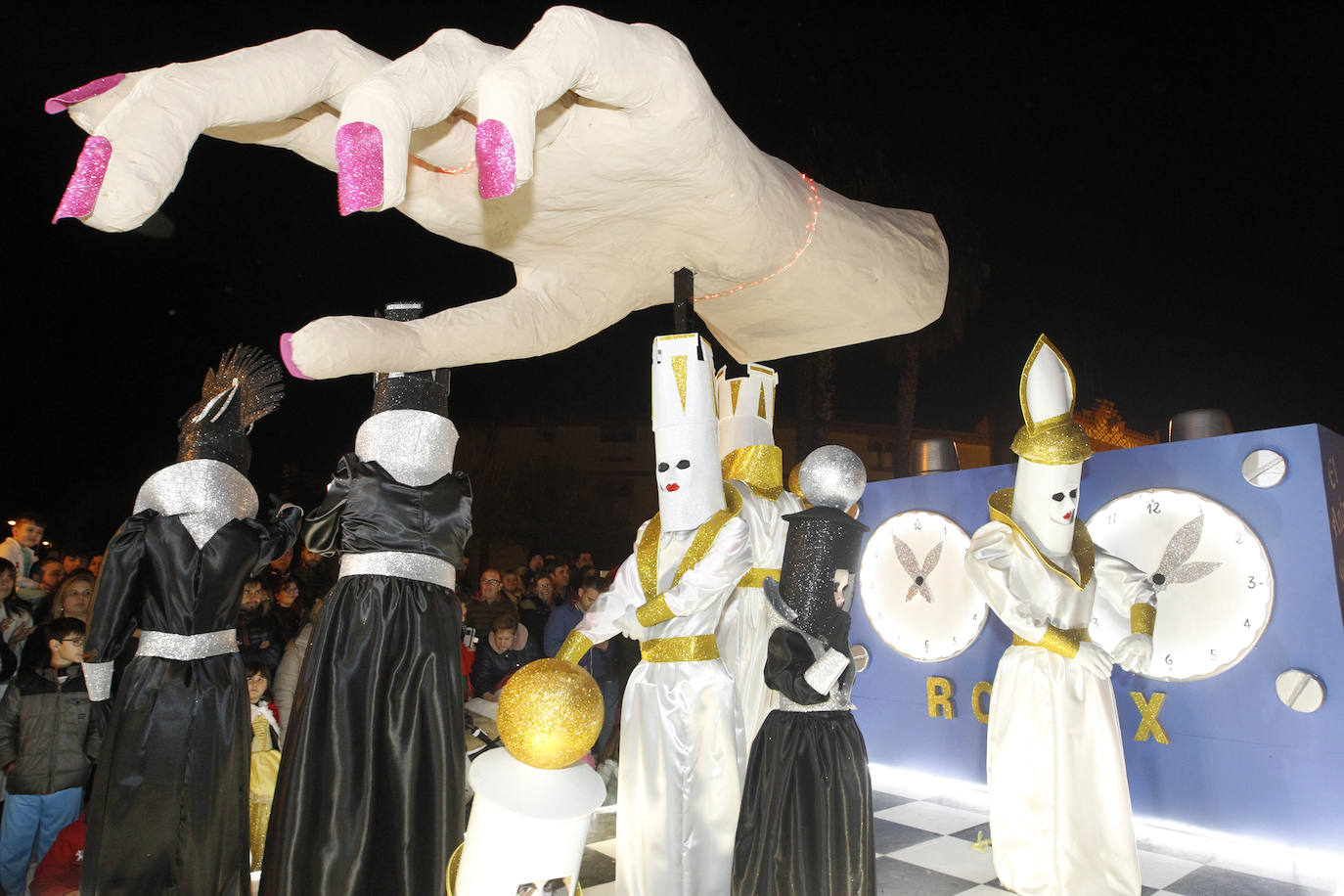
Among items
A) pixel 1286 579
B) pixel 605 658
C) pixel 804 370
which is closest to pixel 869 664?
pixel 605 658

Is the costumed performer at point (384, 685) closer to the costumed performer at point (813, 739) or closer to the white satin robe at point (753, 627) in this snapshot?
the costumed performer at point (813, 739)

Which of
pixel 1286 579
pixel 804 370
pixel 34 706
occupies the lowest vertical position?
pixel 34 706

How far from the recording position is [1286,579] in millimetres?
3768

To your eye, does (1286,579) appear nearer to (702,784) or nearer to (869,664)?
(869,664)

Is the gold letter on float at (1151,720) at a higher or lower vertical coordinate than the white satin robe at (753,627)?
lower

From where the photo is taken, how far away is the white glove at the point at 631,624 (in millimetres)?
3100

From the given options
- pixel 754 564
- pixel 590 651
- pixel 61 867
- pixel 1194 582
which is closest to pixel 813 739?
pixel 754 564

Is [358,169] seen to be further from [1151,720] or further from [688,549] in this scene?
[1151,720]

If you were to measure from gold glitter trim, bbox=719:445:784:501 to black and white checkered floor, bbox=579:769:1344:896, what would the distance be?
1.68 metres

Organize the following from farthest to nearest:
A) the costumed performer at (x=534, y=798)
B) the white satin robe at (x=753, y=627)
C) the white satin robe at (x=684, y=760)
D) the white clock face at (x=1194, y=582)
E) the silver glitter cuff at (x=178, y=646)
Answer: the white satin robe at (x=753, y=627), the white clock face at (x=1194, y=582), the white satin robe at (x=684, y=760), the silver glitter cuff at (x=178, y=646), the costumed performer at (x=534, y=798)

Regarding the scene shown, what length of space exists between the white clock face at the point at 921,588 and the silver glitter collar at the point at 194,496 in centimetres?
374

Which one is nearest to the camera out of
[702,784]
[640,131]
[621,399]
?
[640,131]

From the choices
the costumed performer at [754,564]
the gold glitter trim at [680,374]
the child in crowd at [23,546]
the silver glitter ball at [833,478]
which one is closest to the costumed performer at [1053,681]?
the silver glitter ball at [833,478]

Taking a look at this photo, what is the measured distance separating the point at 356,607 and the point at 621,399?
77.4 feet
